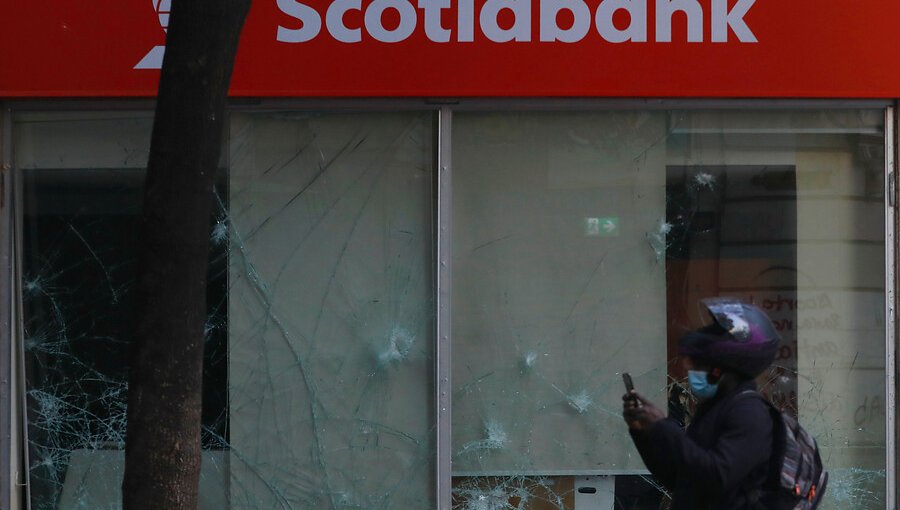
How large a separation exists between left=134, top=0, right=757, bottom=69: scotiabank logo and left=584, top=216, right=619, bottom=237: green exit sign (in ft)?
3.23

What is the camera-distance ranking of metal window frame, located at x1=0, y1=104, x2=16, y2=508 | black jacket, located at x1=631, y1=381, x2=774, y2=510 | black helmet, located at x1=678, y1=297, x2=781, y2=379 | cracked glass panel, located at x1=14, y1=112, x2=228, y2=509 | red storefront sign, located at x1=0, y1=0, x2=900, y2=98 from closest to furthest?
black jacket, located at x1=631, y1=381, x2=774, y2=510 < black helmet, located at x1=678, y1=297, x2=781, y2=379 < red storefront sign, located at x1=0, y1=0, x2=900, y2=98 < metal window frame, located at x1=0, y1=104, x2=16, y2=508 < cracked glass panel, located at x1=14, y1=112, x2=228, y2=509

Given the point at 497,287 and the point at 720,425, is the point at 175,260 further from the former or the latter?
the point at 497,287

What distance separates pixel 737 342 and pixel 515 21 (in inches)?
123

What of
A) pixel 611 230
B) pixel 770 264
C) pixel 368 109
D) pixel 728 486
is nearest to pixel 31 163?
pixel 368 109

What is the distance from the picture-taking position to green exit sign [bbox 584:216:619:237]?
6.46m

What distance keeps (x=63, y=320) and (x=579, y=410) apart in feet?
9.59

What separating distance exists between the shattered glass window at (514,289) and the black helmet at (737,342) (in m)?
2.88

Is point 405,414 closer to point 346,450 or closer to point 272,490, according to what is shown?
point 346,450

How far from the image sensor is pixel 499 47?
20.3ft

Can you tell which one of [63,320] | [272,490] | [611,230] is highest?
[611,230]

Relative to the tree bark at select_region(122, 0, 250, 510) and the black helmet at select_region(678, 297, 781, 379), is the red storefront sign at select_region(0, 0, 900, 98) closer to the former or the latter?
the tree bark at select_region(122, 0, 250, 510)

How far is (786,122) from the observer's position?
253 inches

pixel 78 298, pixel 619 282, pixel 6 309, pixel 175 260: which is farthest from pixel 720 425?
pixel 6 309

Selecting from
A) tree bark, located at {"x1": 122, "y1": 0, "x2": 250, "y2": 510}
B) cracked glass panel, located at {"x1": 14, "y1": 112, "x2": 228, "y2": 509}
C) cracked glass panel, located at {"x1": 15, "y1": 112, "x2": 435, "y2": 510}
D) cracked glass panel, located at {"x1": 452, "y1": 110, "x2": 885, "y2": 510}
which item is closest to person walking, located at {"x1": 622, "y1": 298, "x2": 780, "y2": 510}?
tree bark, located at {"x1": 122, "y1": 0, "x2": 250, "y2": 510}
